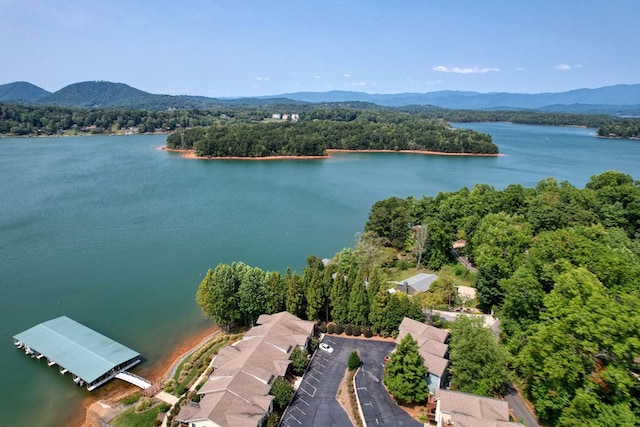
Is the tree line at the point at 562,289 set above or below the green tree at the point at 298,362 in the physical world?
above

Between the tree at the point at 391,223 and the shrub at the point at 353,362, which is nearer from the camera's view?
the shrub at the point at 353,362

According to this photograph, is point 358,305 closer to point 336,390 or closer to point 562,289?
point 336,390

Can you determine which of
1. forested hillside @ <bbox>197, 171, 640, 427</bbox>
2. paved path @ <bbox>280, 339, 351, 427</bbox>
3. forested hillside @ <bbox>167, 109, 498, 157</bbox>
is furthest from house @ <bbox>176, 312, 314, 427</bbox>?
forested hillside @ <bbox>167, 109, 498, 157</bbox>

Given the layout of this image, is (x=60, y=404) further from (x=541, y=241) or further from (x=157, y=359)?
(x=541, y=241)

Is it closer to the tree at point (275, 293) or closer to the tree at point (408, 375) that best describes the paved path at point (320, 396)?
the tree at point (408, 375)

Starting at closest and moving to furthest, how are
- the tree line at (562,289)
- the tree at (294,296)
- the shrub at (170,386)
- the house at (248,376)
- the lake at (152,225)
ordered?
the tree line at (562,289)
the house at (248,376)
the shrub at (170,386)
the tree at (294,296)
the lake at (152,225)

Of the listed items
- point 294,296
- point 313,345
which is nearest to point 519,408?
point 313,345

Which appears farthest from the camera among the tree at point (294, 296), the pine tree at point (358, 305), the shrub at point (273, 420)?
the tree at point (294, 296)

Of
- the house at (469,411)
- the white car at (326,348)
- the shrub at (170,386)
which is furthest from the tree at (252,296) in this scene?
the house at (469,411)
